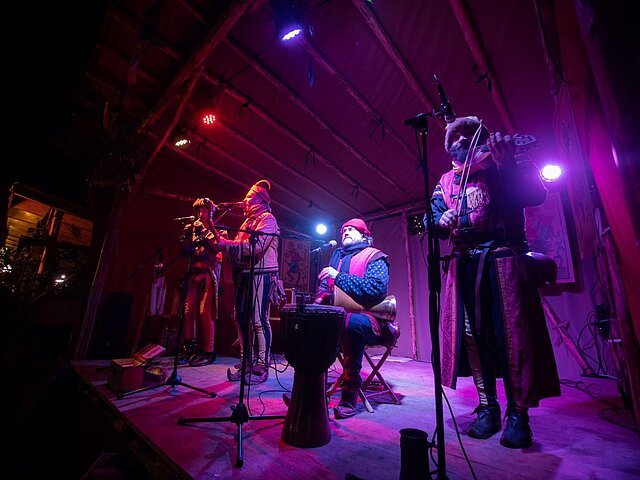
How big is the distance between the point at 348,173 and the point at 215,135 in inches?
119

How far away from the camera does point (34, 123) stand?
414cm

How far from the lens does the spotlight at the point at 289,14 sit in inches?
134

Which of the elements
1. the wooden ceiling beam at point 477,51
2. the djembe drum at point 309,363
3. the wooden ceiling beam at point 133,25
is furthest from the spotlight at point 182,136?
the djembe drum at point 309,363

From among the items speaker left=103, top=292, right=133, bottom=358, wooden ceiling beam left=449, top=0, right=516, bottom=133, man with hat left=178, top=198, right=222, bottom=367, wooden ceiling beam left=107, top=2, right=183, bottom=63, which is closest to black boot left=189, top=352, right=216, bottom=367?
man with hat left=178, top=198, right=222, bottom=367

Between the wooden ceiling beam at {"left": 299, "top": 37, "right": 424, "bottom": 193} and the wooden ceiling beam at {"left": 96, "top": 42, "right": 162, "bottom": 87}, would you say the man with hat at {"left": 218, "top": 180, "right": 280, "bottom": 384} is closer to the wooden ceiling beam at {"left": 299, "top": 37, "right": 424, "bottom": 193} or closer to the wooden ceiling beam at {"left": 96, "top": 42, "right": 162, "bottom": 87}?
the wooden ceiling beam at {"left": 299, "top": 37, "right": 424, "bottom": 193}

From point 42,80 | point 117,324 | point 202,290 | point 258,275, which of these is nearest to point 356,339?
point 258,275

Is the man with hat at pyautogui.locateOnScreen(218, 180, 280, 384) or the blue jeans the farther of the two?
the man with hat at pyautogui.locateOnScreen(218, 180, 280, 384)

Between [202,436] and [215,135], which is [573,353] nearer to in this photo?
[202,436]

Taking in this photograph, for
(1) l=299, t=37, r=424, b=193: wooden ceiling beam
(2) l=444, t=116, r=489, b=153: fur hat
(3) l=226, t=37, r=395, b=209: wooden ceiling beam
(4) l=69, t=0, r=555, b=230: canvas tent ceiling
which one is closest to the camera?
(2) l=444, t=116, r=489, b=153: fur hat

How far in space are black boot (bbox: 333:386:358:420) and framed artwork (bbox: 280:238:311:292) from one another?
5.72 meters

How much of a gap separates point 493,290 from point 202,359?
4.42m

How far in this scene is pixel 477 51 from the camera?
11.5ft

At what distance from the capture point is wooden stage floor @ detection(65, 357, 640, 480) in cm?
143

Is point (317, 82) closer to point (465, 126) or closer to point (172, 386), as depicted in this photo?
point (465, 126)
